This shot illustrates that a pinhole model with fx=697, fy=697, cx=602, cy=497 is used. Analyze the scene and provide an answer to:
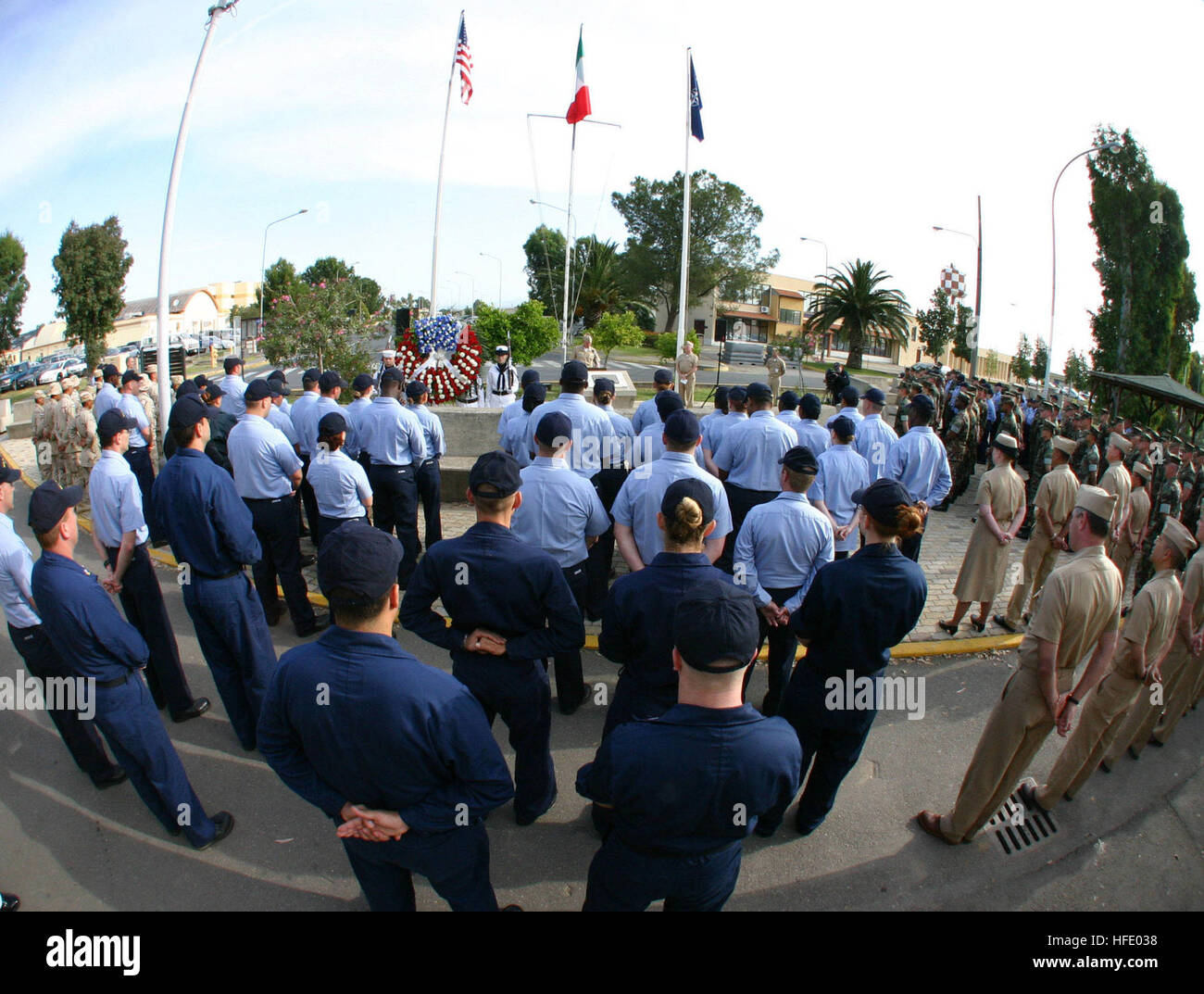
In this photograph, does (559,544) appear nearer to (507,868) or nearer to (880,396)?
(507,868)

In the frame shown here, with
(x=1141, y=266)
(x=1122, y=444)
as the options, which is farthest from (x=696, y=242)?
(x=1122, y=444)

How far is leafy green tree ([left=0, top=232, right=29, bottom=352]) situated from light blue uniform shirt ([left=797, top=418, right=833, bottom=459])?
135 feet

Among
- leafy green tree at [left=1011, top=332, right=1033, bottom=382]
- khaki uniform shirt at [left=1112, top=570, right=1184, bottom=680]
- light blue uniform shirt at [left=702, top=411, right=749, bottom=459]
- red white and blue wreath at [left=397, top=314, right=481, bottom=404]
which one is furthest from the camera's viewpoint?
leafy green tree at [left=1011, top=332, right=1033, bottom=382]

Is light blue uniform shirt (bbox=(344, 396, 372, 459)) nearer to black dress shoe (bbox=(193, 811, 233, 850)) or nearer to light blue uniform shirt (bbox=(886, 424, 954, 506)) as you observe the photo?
black dress shoe (bbox=(193, 811, 233, 850))

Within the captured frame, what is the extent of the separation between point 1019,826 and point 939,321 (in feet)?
123

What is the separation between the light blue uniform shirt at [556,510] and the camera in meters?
4.44

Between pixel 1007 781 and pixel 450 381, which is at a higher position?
pixel 450 381

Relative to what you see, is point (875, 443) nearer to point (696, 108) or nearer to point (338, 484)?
point (338, 484)

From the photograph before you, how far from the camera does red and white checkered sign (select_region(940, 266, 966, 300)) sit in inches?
1353

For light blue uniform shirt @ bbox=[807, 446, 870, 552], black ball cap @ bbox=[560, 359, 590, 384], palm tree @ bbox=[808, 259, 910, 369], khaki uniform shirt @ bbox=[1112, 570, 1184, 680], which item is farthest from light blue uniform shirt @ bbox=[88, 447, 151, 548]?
palm tree @ bbox=[808, 259, 910, 369]

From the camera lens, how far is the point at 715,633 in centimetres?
209

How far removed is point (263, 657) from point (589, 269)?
5173 cm

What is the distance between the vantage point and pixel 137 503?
470cm
